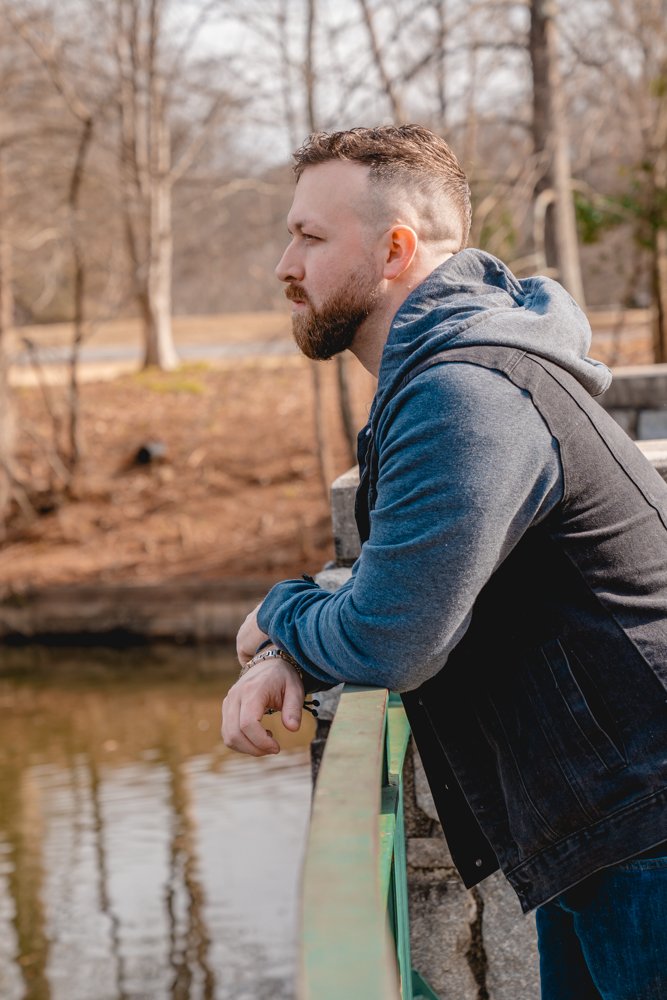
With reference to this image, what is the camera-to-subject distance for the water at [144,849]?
252 inches

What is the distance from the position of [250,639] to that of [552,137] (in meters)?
10.3

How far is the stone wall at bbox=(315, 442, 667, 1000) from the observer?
2.78m

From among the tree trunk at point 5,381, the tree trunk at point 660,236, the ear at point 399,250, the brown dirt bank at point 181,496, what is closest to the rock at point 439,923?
the ear at point 399,250

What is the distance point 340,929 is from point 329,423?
669 inches

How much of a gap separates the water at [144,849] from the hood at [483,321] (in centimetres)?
491

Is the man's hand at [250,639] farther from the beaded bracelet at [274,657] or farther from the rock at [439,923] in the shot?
the rock at [439,923]

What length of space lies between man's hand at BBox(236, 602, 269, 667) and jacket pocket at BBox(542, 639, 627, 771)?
0.55 metres

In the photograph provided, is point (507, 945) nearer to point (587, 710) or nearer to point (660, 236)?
point (587, 710)

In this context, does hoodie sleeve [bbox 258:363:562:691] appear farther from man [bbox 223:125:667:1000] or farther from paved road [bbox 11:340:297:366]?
paved road [bbox 11:340:297:366]

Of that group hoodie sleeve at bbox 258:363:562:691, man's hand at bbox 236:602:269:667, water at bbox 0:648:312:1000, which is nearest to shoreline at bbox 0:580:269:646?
water at bbox 0:648:312:1000

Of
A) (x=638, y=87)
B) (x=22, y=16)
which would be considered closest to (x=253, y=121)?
(x=22, y=16)

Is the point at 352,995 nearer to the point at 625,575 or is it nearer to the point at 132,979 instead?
the point at 625,575

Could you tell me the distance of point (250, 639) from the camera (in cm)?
204

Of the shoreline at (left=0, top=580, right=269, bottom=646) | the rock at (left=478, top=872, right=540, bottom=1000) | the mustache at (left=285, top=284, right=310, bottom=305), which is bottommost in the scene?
the shoreline at (left=0, top=580, right=269, bottom=646)
